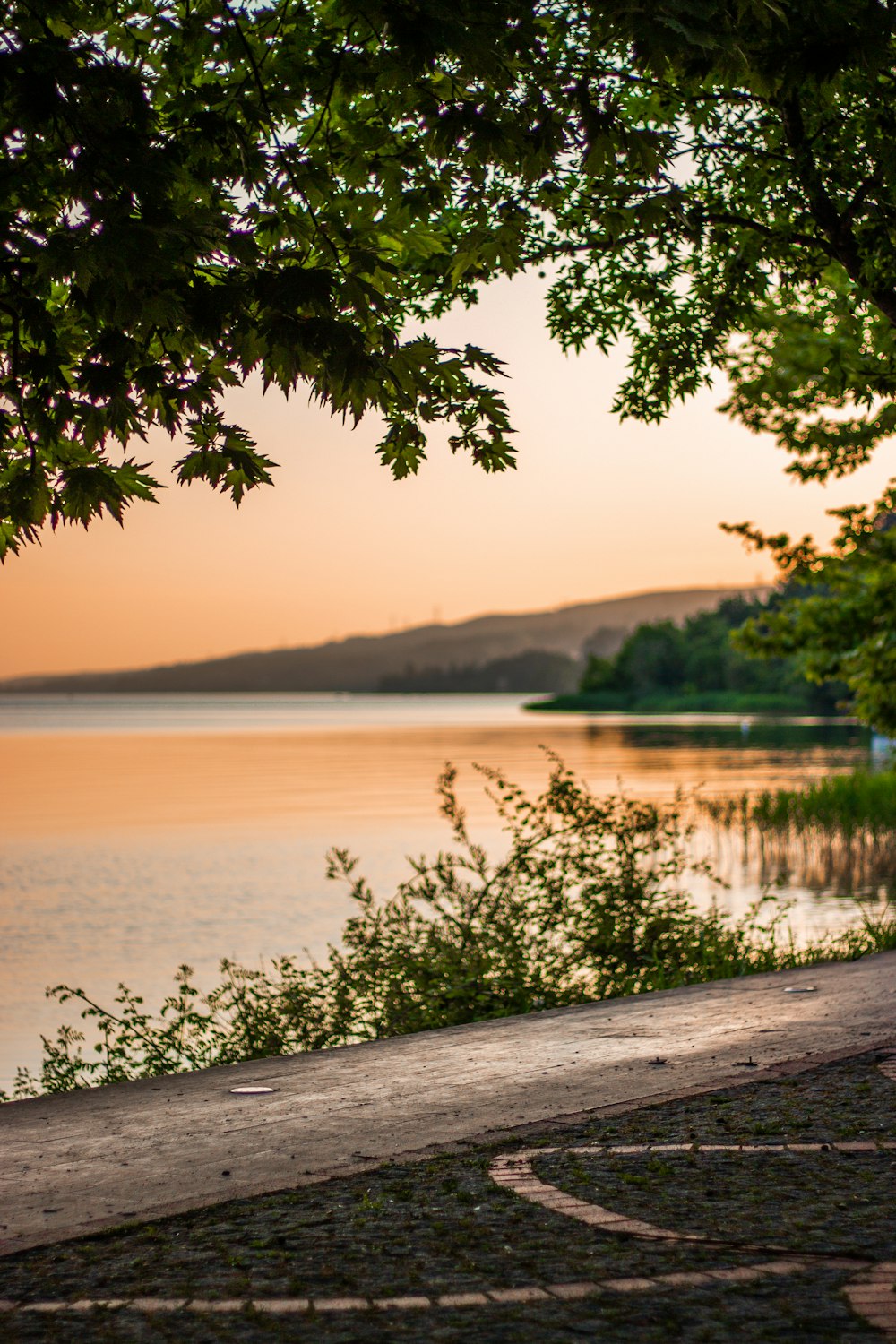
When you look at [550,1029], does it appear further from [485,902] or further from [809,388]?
[809,388]

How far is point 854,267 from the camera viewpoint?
7.79 m

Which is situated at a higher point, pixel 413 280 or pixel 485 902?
pixel 413 280

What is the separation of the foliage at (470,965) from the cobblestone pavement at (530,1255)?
4.78 metres

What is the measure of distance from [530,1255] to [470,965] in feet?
21.5

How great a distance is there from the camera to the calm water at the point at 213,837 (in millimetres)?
16234

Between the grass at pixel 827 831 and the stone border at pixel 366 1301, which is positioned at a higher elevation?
the stone border at pixel 366 1301

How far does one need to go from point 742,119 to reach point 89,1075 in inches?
336

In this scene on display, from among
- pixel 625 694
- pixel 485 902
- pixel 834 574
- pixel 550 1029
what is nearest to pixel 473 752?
pixel 834 574

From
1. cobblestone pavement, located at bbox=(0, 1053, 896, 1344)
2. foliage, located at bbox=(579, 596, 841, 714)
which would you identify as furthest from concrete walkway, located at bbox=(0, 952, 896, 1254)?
foliage, located at bbox=(579, 596, 841, 714)

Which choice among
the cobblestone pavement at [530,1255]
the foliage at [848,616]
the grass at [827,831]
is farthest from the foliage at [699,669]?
the cobblestone pavement at [530,1255]

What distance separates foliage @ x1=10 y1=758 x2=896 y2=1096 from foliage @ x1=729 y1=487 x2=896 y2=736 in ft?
22.2

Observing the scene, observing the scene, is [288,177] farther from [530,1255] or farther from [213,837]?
[213,837]

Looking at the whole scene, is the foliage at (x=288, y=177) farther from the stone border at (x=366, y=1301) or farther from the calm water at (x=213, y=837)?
the calm water at (x=213, y=837)

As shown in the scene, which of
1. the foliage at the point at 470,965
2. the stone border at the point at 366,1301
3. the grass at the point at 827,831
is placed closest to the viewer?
the stone border at the point at 366,1301
